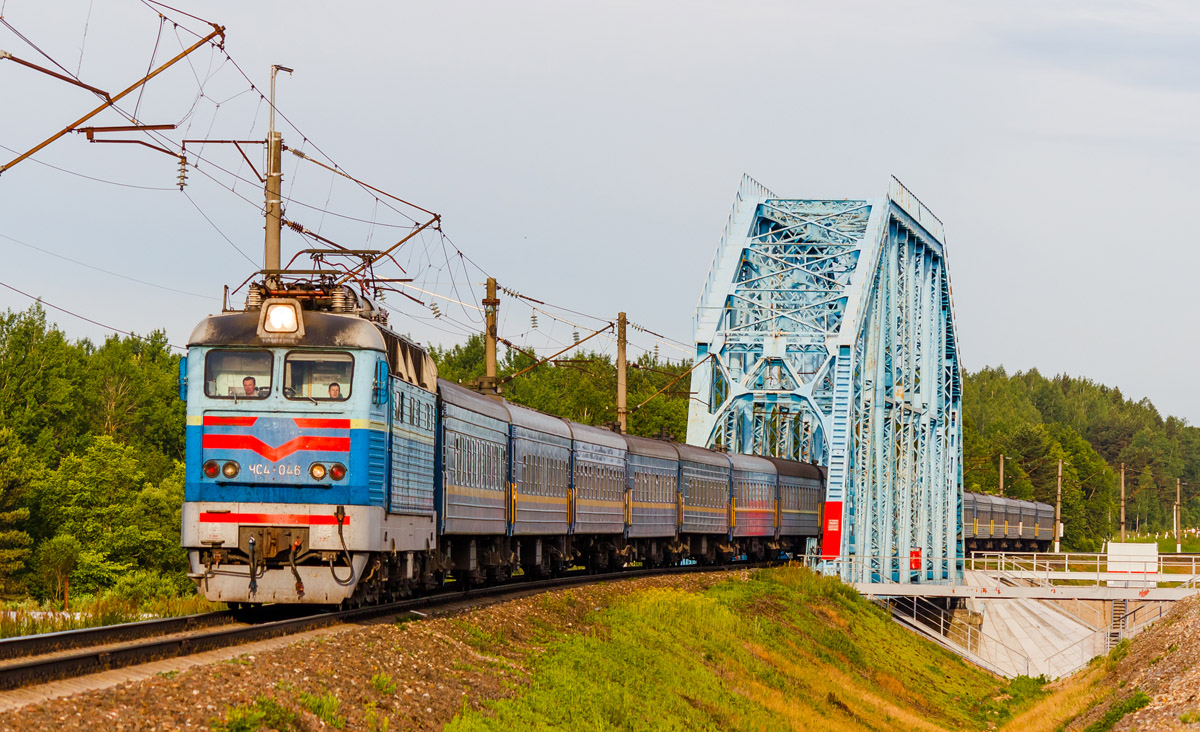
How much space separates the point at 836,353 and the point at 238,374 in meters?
38.7

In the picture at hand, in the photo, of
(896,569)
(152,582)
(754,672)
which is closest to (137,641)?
(754,672)

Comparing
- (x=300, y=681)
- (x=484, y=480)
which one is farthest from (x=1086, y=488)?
(x=300, y=681)

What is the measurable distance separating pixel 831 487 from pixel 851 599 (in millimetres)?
5998

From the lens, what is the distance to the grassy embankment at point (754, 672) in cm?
1856

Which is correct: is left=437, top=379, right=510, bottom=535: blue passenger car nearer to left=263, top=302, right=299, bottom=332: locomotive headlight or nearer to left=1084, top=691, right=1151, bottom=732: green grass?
left=263, top=302, right=299, bottom=332: locomotive headlight

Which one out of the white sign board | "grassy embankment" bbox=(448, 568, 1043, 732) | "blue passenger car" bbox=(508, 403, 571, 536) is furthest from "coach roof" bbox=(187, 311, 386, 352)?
the white sign board

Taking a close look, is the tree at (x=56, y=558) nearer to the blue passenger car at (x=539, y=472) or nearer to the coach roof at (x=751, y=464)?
the coach roof at (x=751, y=464)

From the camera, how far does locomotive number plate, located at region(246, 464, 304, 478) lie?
18.8 m

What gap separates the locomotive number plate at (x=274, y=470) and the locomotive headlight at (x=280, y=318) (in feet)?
6.10

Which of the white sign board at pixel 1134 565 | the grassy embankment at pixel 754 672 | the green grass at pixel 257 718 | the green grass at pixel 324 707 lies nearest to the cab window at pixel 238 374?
the grassy embankment at pixel 754 672

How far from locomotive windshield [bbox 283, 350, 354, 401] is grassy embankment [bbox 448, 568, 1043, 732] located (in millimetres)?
4236

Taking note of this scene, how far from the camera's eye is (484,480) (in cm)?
2623

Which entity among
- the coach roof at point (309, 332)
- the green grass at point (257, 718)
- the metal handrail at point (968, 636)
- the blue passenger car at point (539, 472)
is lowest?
the metal handrail at point (968, 636)

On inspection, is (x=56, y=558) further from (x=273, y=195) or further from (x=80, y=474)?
(x=273, y=195)
